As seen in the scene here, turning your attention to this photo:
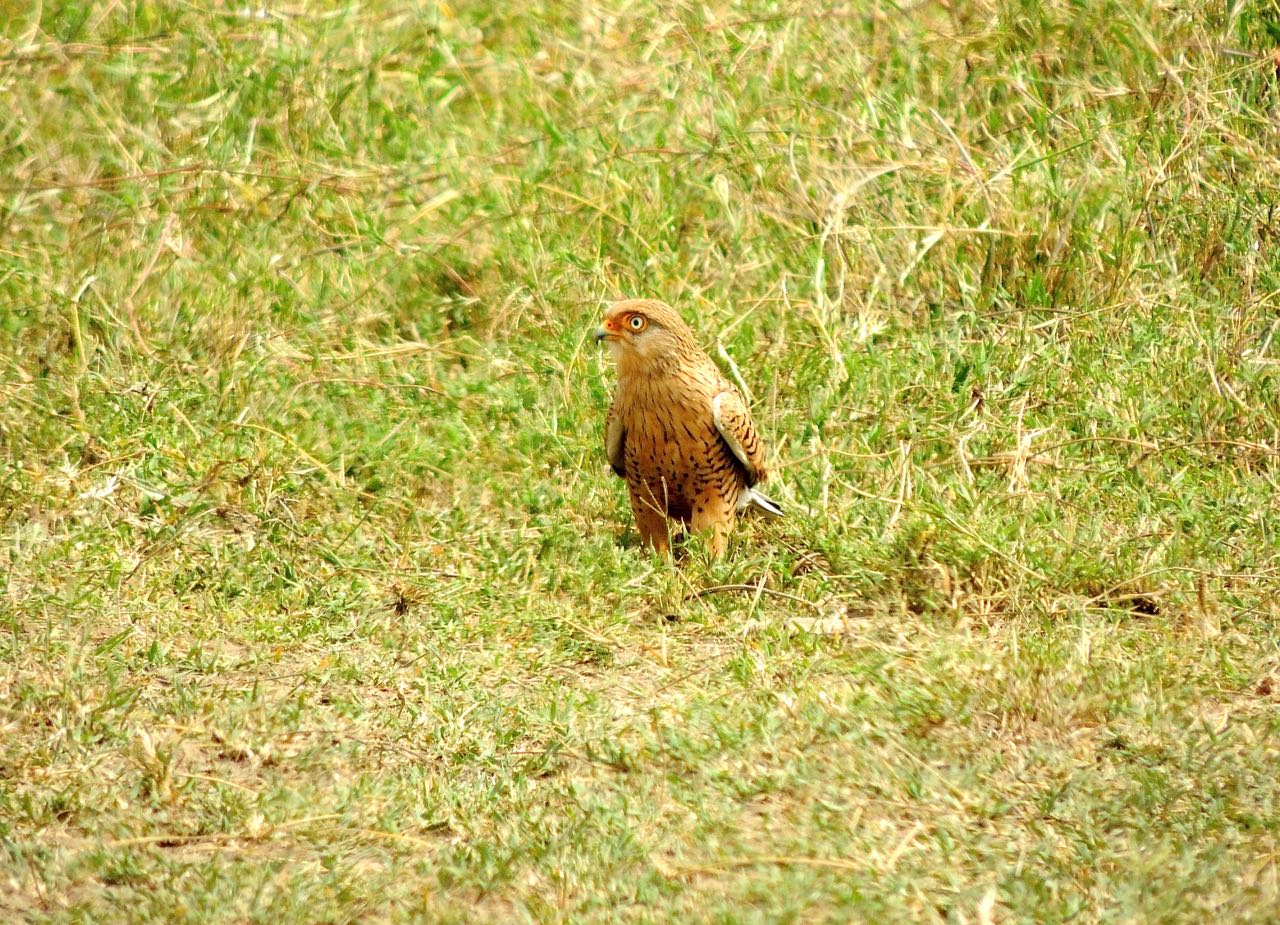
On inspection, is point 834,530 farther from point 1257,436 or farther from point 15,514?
point 15,514

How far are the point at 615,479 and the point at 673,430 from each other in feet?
2.04

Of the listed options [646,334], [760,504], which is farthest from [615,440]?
[760,504]

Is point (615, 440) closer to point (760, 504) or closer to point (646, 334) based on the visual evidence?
point (646, 334)

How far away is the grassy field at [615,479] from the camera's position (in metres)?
3.77

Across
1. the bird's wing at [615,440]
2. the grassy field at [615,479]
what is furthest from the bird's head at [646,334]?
the grassy field at [615,479]

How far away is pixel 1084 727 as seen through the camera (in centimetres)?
411

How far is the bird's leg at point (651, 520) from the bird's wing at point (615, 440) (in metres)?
0.18

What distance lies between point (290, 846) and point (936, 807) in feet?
4.75

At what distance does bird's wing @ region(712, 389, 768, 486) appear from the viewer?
5.37m

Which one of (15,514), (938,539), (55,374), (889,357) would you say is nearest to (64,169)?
(55,374)

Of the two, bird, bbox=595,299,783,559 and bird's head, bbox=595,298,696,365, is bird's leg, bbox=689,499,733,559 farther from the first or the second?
bird's head, bbox=595,298,696,365

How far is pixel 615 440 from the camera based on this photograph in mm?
5527

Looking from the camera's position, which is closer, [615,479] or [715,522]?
[715,522]

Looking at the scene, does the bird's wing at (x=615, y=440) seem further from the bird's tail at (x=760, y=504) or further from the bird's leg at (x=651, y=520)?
the bird's tail at (x=760, y=504)
